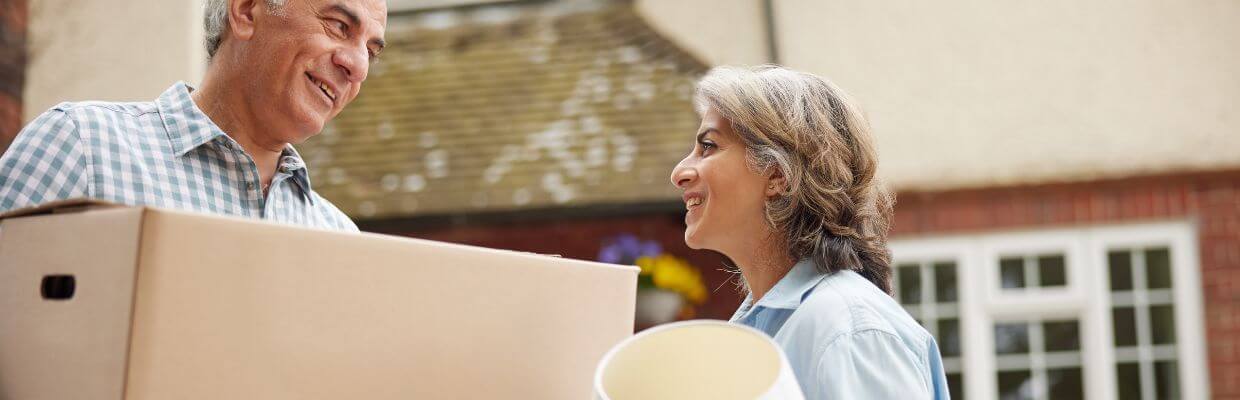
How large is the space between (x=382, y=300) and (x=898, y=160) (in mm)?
5257

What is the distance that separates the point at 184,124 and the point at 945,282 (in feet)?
16.1

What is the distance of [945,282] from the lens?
5.86 meters

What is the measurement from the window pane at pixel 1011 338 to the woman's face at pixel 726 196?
4.65 metres

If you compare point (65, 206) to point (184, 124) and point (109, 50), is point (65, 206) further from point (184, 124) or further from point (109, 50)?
point (109, 50)

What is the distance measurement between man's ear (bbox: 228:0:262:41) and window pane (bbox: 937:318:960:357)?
4789 mm

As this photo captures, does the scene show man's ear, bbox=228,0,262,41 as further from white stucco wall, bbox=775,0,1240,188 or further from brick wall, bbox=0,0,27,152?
white stucco wall, bbox=775,0,1240,188

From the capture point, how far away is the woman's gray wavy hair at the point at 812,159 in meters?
1.51

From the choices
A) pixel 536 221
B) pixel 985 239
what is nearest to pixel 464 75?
pixel 536 221

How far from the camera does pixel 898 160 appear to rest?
5965 millimetres

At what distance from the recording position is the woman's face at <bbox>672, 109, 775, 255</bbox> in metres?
1.55

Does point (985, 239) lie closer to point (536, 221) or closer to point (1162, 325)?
point (1162, 325)

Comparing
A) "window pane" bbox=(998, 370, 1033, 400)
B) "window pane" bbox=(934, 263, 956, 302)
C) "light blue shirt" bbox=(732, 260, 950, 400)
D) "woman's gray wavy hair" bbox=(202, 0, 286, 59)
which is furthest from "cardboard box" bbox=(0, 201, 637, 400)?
"window pane" bbox=(998, 370, 1033, 400)

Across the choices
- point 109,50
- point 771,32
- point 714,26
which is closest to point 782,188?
point 109,50

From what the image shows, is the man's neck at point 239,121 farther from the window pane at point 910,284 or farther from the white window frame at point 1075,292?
the window pane at point 910,284
